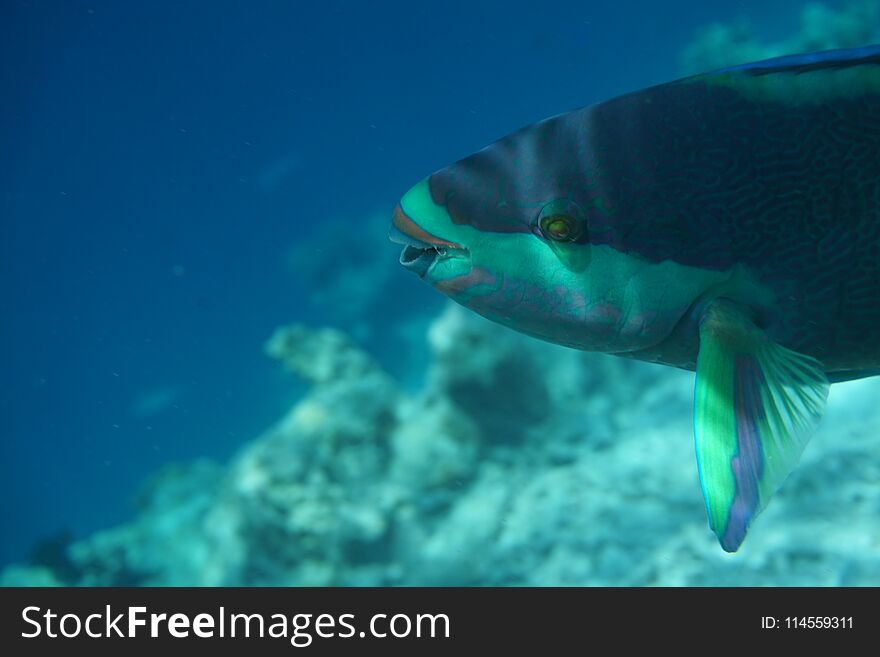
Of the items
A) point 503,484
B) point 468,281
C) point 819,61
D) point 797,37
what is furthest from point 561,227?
point 797,37

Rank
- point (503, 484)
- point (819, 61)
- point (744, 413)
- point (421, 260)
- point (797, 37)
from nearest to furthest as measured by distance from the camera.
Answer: point (744, 413) → point (819, 61) → point (421, 260) → point (503, 484) → point (797, 37)

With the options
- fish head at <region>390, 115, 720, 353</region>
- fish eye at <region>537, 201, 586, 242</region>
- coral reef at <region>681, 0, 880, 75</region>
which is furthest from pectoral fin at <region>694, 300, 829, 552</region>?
coral reef at <region>681, 0, 880, 75</region>

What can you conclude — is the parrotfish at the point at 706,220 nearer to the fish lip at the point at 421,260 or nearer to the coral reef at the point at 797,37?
the fish lip at the point at 421,260

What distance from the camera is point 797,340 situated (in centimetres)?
139

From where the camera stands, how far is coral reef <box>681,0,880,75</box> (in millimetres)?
10602

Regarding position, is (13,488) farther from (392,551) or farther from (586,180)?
(586,180)

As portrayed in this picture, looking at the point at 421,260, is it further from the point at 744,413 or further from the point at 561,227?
the point at 744,413

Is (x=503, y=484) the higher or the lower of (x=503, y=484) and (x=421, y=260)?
the higher

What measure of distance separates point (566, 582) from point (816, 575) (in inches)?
66.0

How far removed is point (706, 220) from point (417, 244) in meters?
0.64

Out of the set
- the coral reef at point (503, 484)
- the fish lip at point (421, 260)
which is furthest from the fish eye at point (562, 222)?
the coral reef at point (503, 484)

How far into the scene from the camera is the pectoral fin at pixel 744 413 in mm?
1149

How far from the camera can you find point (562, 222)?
1353 millimetres

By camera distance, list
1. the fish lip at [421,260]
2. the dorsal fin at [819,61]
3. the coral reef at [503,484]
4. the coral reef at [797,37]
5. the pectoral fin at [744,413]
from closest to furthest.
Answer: the pectoral fin at [744,413] → the dorsal fin at [819,61] → the fish lip at [421,260] → the coral reef at [503,484] → the coral reef at [797,37]
